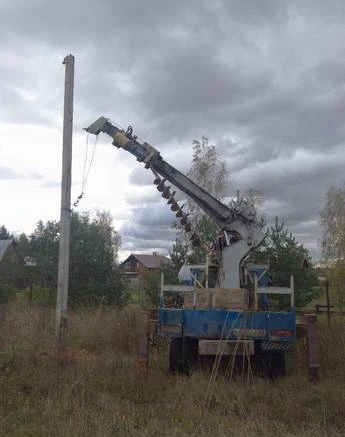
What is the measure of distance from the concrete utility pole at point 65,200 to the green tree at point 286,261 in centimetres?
716

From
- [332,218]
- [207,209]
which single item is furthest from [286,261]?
[332,218]

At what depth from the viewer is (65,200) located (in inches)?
445

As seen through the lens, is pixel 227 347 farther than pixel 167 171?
No

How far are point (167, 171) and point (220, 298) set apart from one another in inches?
129

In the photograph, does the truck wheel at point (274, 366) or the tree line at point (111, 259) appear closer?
the truck wheel at point (274, 366)

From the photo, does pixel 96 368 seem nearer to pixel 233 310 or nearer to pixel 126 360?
pixel 126 360

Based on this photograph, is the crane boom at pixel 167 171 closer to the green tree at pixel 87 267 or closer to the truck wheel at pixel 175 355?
the truck wheel at pixel 175 355

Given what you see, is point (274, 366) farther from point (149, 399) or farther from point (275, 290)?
point (149, 399)

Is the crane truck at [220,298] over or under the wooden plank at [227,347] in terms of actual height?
over

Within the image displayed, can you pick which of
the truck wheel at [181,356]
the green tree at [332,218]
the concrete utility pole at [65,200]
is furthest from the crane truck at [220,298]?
the green tree at [332,218]

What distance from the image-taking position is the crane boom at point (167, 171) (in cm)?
1123

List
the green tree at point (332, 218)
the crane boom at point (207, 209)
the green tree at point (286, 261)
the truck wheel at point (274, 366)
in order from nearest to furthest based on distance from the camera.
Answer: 1. the truck wheel at point (274, 366)
2. the crane boom at point (207, 209)
3. the green tree at point (286, 261)
4. the green tree at point (332, 218)

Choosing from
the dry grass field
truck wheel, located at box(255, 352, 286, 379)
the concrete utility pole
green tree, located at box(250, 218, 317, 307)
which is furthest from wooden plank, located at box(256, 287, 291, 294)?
green tree, located at box(250, 218, 317, 307)

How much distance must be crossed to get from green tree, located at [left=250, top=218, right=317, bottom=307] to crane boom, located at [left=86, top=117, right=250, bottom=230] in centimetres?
569
